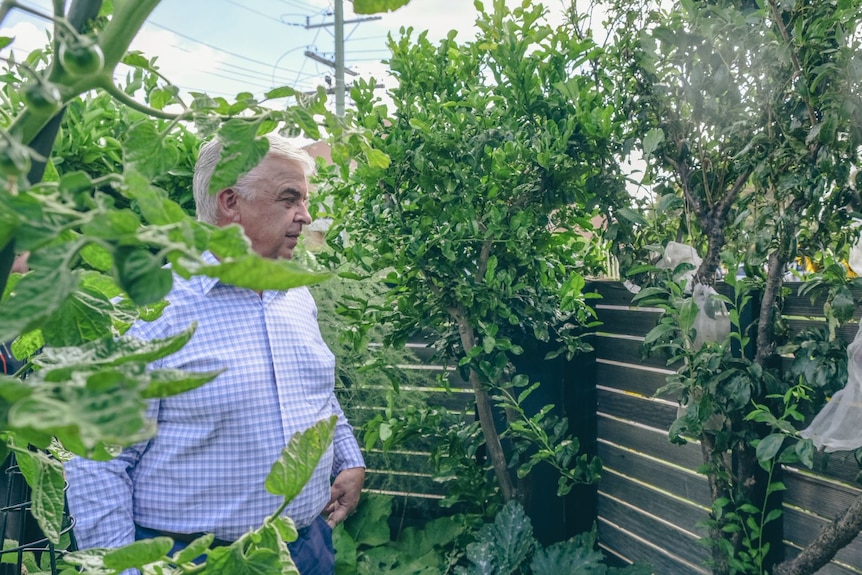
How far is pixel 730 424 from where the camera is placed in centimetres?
223

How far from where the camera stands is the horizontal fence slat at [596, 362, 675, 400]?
9.99 ft

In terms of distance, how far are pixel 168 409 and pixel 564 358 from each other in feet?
6.55

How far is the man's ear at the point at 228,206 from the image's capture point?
207 cm

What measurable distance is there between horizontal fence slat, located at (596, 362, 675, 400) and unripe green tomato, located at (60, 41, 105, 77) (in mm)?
2830

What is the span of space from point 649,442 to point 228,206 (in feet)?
6.56

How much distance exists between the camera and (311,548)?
1.94m

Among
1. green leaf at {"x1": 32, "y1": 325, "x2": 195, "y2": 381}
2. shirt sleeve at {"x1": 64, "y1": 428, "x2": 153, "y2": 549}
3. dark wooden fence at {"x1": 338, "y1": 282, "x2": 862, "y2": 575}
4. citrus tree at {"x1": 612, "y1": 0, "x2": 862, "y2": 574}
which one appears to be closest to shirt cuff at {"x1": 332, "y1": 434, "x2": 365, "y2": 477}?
shirt sleeve at {"x1": 64, "y1": 428, "x2": 153, "y2": 549}

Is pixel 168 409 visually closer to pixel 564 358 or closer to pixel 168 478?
pixel 168 478

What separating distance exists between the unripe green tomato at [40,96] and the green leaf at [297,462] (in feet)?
0.88

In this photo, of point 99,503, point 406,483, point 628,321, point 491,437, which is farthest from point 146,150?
point 406,483

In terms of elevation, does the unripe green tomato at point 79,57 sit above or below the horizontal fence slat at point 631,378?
above

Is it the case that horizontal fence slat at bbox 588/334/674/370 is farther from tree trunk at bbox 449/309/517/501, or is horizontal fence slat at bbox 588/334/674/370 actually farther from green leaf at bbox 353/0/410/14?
green leaf at bbox 353/0/410/14

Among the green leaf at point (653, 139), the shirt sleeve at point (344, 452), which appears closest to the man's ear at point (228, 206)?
the shirt sleeve at point (344, 452)

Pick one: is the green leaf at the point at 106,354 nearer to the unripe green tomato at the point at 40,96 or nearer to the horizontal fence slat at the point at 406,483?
the unripe green tomato at the point at 40,96
